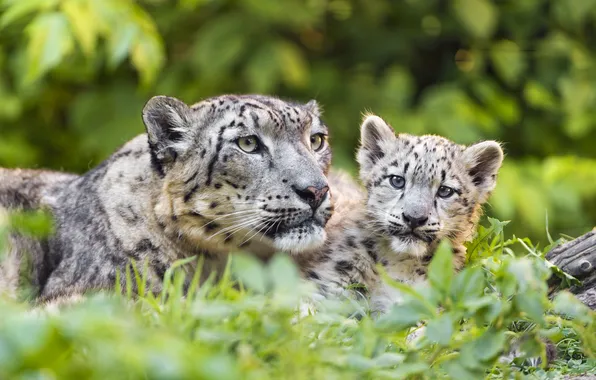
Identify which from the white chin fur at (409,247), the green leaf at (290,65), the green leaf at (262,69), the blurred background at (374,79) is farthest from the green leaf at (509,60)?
the white chin fur at (409,247)

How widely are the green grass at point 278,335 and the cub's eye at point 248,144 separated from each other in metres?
1.31

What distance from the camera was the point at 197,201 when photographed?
16.2 feet

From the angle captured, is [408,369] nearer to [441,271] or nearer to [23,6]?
[441,271]

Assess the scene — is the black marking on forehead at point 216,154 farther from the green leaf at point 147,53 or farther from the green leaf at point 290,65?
the green leaf at point 290,65

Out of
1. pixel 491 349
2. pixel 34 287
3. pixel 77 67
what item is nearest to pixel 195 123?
pixel 34 287

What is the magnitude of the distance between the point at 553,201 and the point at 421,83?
8.26 ft

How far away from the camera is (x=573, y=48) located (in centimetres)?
941

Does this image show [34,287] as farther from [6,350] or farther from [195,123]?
[6,350]

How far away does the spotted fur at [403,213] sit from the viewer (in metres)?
4.98

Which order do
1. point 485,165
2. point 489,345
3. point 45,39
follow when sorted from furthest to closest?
point 45,39, point 485,165, point 489,345

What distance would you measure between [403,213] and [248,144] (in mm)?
930

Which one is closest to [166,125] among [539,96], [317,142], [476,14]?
[317,142]

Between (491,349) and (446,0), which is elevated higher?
(446,0)

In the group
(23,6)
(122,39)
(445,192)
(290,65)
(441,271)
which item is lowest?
(445,192)
